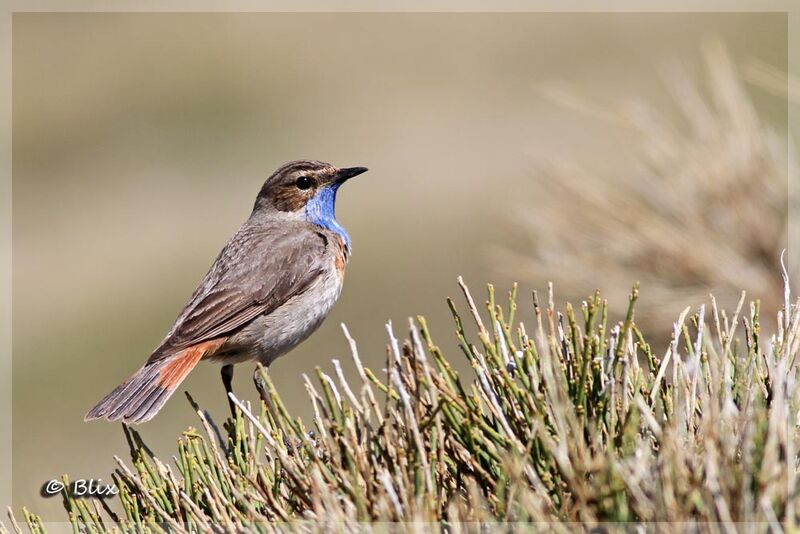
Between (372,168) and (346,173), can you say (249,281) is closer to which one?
(346,173)

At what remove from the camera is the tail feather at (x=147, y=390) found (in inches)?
158

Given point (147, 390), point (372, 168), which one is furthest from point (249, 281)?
point (372, 168)

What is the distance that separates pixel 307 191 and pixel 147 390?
1558 millimetres

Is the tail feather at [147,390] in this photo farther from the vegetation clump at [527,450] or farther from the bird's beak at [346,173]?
the vegetation clump at [527,450]

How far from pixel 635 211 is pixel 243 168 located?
11.8 m

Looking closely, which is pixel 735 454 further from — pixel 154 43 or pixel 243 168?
pixel 154 43

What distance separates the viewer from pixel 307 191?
5.34 metres

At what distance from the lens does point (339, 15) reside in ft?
65.1

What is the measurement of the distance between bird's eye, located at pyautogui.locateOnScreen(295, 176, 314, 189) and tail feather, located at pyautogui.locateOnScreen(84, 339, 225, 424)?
112 cm

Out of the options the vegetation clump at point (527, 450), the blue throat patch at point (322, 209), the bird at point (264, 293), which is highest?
the blue throat patch at point (322, 209)

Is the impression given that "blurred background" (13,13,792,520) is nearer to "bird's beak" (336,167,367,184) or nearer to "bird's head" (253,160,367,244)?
"bird's beak" (336,167,367,184)

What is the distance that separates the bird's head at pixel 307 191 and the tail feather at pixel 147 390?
1.08m

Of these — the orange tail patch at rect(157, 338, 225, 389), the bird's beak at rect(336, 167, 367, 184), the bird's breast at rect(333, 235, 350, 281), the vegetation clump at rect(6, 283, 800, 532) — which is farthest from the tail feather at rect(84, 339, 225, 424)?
the vegetation clump at rect(6, 283, 800, 532)
